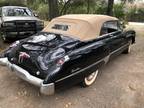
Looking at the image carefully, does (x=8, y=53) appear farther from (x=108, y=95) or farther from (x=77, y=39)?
(x=108, y=95)

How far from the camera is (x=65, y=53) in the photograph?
3660 mm

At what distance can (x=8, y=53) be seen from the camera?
432 cm

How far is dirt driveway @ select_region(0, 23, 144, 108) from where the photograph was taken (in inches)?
143

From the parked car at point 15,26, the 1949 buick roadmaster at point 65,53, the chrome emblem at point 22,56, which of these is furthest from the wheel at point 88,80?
the parked car at point 15,26

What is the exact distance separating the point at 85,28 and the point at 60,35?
0.62m

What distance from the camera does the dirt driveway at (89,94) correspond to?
3.62 metres

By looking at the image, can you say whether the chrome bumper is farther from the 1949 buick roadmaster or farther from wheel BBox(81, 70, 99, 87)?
wheel BBox(81, 70, 99, 87)

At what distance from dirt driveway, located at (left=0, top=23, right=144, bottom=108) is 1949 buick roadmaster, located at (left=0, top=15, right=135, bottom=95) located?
0.35 metres

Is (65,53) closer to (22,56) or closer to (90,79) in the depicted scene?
(22,56)

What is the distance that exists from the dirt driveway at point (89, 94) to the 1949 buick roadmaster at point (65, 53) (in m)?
0.35

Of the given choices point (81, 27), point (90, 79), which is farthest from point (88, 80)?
point (81, 27)

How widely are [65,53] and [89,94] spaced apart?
3.46ft

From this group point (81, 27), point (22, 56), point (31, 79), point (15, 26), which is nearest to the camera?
point (31, 79)

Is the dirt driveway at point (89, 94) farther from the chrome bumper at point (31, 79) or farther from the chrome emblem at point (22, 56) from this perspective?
the chrome emblem at point (22, 56)
